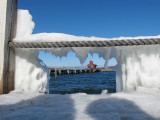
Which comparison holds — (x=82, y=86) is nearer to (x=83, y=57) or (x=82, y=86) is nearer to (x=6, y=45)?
(x=83, y=57)

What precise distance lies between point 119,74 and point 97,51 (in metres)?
0.54

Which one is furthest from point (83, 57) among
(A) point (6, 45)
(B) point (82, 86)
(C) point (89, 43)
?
(B) point (82, 86)

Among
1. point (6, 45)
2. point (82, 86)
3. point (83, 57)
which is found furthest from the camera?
point (82, 86)

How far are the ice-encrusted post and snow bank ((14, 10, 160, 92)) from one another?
0.41 feet

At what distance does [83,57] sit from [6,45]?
1176 millimetres

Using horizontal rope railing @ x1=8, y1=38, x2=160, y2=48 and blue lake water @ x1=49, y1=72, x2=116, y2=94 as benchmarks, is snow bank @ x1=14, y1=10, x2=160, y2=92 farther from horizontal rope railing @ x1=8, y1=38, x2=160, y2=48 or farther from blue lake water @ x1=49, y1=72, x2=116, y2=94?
blue lake water @ x1=49, y1=72, x2=116, y2=94

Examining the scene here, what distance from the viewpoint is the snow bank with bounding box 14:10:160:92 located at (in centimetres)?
203

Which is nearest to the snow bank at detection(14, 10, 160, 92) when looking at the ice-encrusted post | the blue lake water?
the ice-encrusted post

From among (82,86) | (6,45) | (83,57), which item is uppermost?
(6,45)

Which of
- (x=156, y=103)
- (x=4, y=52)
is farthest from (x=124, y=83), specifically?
(x=4, y=52)

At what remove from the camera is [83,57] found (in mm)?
2457

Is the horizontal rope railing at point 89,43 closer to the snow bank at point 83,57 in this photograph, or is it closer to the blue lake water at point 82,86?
the snow bank at point 83,57

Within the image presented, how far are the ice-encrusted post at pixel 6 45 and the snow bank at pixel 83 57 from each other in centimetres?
13

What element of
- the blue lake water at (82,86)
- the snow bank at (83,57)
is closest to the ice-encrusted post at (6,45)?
the snow bank at (83,57)
